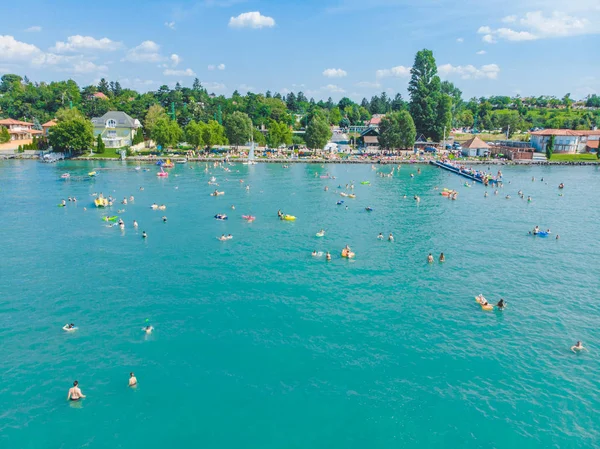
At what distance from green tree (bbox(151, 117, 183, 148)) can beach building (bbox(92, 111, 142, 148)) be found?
16949 millimetres

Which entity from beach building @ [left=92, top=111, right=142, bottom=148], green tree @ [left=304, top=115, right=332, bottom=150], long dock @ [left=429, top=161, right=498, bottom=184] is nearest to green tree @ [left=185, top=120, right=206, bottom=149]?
beach building @ [left=92, top=111, right=142, bottom=148]

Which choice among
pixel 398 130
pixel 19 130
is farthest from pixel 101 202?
pixel 19 130

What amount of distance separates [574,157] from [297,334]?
120489mm

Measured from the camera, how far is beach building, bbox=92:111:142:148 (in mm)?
130000

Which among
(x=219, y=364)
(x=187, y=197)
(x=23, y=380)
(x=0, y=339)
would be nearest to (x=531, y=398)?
(x=219, y=364)

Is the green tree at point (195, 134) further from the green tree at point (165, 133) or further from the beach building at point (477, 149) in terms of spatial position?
the beach building at point (477, 149)

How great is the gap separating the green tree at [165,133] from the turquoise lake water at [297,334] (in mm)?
67100

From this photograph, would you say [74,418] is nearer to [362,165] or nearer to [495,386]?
[495,386]

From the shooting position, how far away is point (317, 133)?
117000mm

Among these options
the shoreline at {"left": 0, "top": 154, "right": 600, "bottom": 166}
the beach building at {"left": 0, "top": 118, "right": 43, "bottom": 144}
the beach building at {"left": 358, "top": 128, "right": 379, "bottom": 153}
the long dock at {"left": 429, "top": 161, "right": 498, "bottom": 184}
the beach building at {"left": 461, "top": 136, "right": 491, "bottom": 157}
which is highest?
the beach building at {"left": 0, "top": 118, "right": 43, "bottom": 144}

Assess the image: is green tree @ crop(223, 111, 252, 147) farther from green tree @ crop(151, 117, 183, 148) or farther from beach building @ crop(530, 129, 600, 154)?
beach building @ crop(530, 129, 600, 154)

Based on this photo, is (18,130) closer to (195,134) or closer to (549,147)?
(195,134)

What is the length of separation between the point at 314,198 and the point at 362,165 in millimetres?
45549

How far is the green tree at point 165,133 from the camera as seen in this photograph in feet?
388
